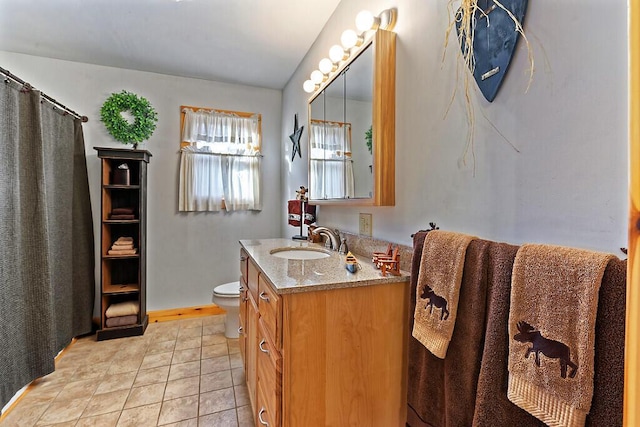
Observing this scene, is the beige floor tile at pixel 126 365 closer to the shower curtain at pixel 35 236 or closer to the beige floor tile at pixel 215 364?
the shower curtain at pixel 35 236

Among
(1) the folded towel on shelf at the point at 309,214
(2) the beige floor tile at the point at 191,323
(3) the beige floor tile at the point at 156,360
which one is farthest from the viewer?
(2) the beige floor tile at the point at 191,323

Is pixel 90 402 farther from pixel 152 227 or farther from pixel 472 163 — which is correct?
pixel 472 163

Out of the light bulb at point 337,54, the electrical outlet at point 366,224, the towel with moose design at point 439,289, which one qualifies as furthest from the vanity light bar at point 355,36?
the towel with moose design at point 439,289

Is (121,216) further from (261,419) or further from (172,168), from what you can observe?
(261,419)

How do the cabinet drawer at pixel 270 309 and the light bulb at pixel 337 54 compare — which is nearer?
the cabinet drawer at pixel 270 309

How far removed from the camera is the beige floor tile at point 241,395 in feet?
5.58

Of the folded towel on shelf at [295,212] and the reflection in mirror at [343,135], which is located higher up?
the reflection in mirror at [343,135]

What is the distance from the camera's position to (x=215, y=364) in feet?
6.89

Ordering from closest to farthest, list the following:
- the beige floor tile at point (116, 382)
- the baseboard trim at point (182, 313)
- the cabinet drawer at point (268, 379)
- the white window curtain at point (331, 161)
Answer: the cabinet drawer at point (268, 379) → the white window curtain at point (331, 161) → the beige floor tile at point (116, 382) → the baseboard trim at point (182, 313)

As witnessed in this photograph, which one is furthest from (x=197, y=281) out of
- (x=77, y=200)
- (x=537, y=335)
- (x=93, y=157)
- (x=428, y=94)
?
(x=537, y=335)

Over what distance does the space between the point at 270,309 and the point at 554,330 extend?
83cm

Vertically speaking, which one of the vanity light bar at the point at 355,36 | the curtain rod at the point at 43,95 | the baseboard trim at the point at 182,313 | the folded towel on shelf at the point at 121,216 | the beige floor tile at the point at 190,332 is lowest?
the beige floor tile at the point at 190,332

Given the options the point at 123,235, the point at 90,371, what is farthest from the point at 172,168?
the point at 90,371

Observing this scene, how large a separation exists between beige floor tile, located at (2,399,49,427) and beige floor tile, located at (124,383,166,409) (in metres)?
0.42
